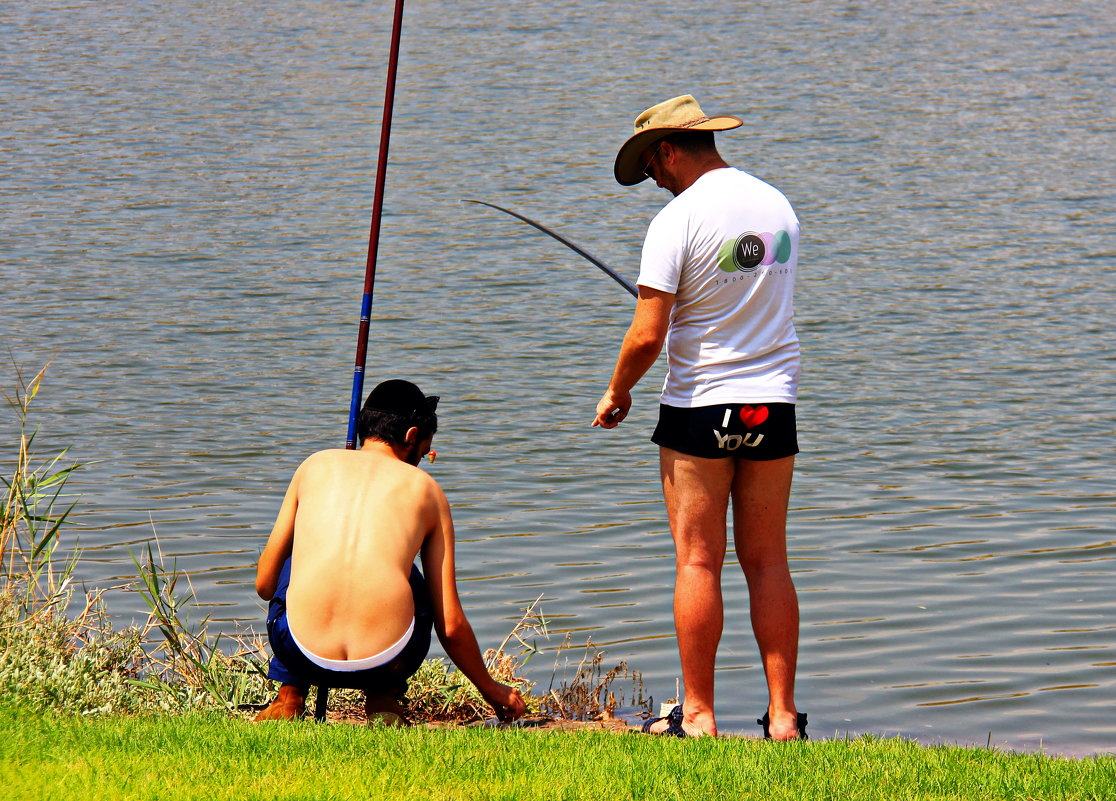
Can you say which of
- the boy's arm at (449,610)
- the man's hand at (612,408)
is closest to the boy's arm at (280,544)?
the boy's arm at (449,610)

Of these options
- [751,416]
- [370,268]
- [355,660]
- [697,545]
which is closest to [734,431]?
[751,416]

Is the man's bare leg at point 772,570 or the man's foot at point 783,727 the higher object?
the man's bare leg at point 772,570

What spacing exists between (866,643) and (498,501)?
261 centimetres

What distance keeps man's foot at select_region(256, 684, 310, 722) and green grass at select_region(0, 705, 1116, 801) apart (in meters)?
0.24

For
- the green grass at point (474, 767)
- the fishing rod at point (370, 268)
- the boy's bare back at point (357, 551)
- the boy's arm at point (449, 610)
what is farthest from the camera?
the fishing rod at point (370, 268)

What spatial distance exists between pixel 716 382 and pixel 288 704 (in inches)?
62.5

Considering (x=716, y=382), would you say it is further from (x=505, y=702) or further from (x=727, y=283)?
(x=505, y=702)

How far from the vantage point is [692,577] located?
15.4 ft

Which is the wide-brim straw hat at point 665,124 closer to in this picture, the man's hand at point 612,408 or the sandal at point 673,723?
the man's hand at point 612,408

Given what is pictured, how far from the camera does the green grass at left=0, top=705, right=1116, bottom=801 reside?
3.79 meters

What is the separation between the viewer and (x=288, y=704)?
15.4ft

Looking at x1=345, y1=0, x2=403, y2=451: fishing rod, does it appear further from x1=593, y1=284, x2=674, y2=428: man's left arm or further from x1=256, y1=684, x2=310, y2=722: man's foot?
x1=593, y1=284, x2=674, y2=428: man's left arm

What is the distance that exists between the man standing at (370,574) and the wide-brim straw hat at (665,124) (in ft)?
3.18

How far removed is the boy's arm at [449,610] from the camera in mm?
4520
